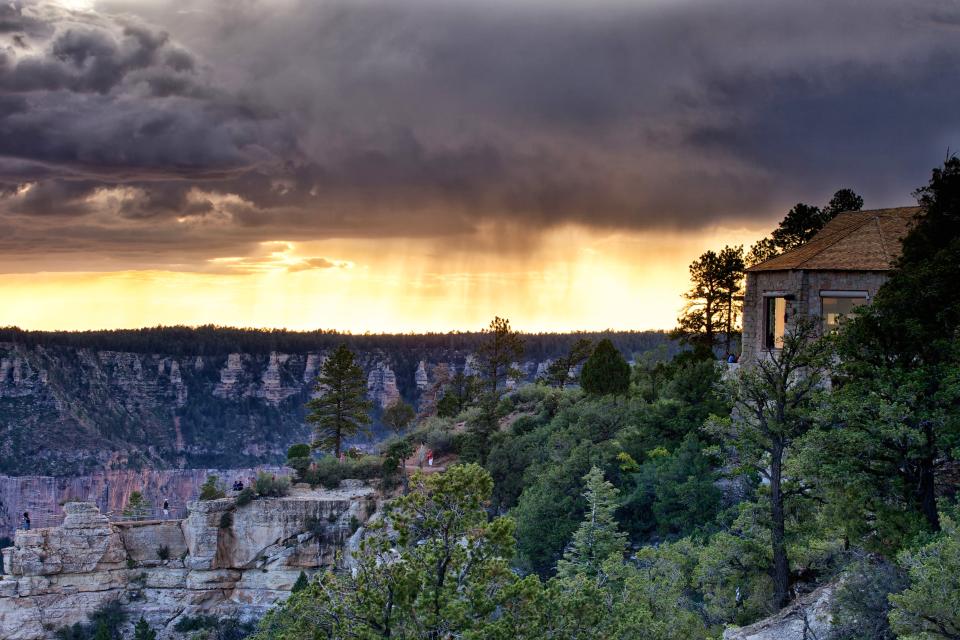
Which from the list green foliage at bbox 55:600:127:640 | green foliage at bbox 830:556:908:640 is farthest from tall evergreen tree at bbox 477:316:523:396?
green foliage at bbox 830:556:908:640

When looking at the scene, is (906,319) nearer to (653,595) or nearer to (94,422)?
(653,595)

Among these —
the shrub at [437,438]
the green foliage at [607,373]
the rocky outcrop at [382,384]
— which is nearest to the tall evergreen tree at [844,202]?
the green foliage at [607,373]

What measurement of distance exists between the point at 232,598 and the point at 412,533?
39206mm

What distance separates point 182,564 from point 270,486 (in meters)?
6.45

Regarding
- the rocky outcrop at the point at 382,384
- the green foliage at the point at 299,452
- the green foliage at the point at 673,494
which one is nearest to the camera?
the green foliage at the point at 673,494

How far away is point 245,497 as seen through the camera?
174ft

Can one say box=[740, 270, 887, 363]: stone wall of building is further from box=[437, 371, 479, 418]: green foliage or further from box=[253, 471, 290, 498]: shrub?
box=[437, 371, 479, 418]: green foliage

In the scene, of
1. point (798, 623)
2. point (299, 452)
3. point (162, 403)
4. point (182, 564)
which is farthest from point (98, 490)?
point (798, 623)

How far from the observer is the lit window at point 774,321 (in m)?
34.2

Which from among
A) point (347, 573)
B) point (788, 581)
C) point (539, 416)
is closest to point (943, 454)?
point (788, 581)

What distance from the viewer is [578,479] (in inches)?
1529

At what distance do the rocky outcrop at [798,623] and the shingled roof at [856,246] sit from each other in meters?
15.3

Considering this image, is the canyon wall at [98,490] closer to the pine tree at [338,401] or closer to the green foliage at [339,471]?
the pine tree at [338,401]

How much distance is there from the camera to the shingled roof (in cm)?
3189
